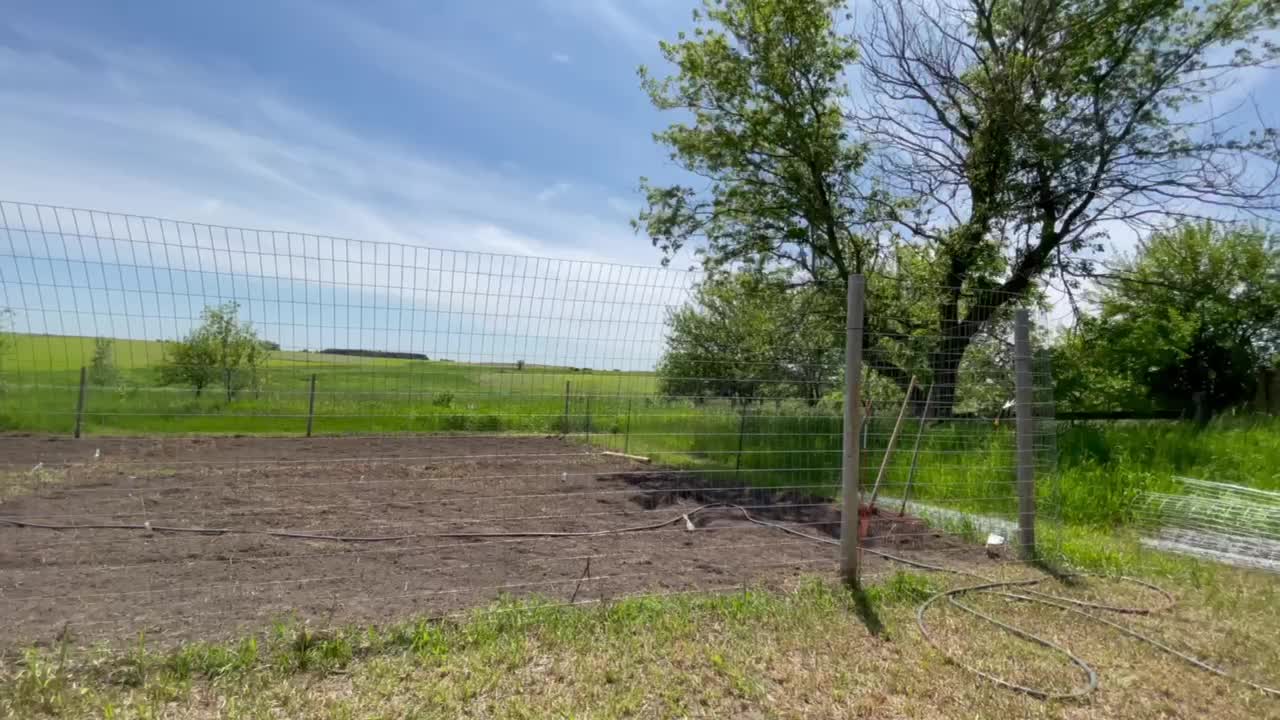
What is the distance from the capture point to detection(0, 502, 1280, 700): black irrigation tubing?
330cm

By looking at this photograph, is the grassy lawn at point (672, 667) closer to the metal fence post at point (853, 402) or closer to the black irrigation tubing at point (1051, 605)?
the black irrigation tubing at point (1051, 605)

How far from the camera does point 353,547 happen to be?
205 inches

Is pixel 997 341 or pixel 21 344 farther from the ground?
pixel 997 341

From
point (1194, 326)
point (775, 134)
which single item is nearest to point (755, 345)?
point (775, 134)

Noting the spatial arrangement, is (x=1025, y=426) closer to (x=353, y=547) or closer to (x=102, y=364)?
(x=353, y=547)

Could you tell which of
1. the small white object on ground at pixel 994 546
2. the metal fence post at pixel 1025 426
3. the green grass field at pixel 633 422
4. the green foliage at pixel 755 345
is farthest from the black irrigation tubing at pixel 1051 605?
the green foliage at pixel 755 345

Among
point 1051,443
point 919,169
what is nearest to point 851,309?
point 1051,443

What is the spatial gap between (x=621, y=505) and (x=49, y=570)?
14.4 feet

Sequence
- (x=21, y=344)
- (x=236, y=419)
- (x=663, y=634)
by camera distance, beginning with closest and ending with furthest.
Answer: (x=21, y=344), (x=663, y=634), (x=236, y=419)

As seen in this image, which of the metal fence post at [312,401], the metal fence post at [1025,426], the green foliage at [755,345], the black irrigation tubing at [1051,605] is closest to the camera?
the black irrigation tubing at [1051,605]

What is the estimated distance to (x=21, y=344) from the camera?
128 inches

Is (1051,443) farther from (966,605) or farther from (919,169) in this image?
(919,169)

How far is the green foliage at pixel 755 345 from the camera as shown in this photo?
17.6 feet

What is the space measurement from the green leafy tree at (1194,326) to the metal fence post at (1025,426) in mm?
9702
